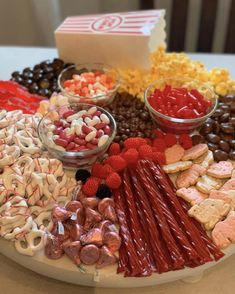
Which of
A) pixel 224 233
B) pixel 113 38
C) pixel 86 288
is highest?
pixel 113 38

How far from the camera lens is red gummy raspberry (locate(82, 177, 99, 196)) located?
0.98 metres

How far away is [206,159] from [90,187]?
0.31 m

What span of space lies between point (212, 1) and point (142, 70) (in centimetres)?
71

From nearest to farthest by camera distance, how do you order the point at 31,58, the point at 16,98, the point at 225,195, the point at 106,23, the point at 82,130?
1. the point at 225,195
2. the point at 82,130
3. the point at 16,98
4. the point at 106,23
5. the point at 31,58

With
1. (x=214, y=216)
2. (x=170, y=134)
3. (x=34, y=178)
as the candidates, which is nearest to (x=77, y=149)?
(x=34, y=178)

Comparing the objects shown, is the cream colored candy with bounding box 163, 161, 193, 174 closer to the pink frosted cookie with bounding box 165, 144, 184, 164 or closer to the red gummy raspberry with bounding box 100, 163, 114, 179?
the pink frosted cookie with bounding box 165, 144, 184, 164

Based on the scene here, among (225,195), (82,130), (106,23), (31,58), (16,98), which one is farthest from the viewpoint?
(31,58)

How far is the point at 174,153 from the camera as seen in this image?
1082 mm

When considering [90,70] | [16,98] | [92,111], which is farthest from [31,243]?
[90,70]

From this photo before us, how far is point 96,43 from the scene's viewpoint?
1.35m

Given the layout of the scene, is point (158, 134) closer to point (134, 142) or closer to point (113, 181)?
point (134, 142)

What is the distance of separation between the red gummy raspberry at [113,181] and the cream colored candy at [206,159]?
22cm

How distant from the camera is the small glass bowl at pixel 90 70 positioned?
1.23m

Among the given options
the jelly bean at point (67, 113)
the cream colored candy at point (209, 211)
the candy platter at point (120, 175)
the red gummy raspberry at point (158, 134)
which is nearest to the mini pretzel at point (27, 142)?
the candy platter at point (120, 175)
